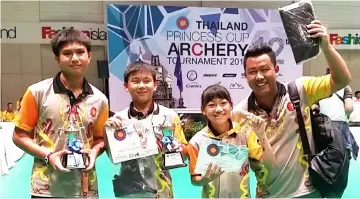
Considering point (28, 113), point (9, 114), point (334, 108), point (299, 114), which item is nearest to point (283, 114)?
point (299, 114)

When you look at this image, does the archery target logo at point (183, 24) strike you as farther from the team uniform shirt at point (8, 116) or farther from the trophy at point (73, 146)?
the team uniform shirt at point (8, 116)

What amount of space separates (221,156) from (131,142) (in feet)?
1.23

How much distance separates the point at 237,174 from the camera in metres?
1.98

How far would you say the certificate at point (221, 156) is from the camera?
195cm

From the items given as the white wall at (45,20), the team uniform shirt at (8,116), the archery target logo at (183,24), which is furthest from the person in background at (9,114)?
the archery target logo at (183,24)

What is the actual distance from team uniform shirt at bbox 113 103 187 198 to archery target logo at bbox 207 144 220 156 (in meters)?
0.12

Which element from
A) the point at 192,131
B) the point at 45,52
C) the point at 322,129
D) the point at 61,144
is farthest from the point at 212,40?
the point at 45,52

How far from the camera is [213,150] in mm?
1957

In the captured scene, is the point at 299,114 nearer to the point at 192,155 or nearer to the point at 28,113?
the point at 192,155

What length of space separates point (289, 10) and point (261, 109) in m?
0.43

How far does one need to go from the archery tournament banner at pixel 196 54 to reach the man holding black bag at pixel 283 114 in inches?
9.1

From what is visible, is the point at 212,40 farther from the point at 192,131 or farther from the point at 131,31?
the point at 131,31

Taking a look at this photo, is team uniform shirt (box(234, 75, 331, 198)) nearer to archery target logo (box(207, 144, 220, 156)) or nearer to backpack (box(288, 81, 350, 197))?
backpack (box(288, 81, 350, 197))

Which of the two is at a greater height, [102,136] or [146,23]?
[146,23]
